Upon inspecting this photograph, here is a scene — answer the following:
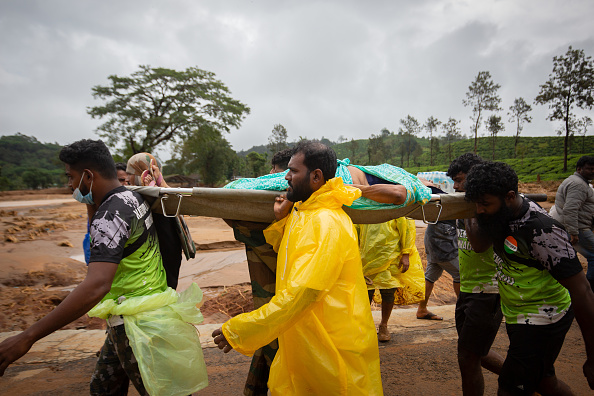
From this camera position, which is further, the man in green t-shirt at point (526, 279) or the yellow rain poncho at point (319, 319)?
the man in green t-shirt at point (526, 279)

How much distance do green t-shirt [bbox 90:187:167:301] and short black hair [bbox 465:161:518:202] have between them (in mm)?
2030

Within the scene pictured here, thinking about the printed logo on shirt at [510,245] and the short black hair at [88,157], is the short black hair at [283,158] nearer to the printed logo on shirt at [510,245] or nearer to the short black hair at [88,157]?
the short black hair at [88,157]

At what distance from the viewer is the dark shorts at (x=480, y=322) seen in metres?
2.40

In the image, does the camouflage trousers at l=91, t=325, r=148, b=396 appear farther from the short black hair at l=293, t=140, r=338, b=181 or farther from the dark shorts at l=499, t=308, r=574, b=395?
the dark shorts at l=499, t=308, r=574, b=395

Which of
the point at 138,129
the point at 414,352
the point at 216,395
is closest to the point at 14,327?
the point at 216,395

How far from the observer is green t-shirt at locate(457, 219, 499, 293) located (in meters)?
2.48

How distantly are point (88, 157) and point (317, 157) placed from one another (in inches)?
52.2

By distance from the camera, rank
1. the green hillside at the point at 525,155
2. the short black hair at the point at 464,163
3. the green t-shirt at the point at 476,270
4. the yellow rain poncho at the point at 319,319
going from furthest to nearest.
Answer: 1. the green hillside at the point at 525,155
2. the short black hair at the point at 464,163
3. the green t-shirt at the point at 476,270
4. the yellow rain poncho at the point at 319,319

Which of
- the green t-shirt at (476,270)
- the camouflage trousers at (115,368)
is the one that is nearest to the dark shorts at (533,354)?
the green t-shirt at (476,270)

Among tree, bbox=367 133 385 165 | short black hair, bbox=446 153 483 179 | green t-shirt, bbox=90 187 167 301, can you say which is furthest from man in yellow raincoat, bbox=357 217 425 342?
tree, bbox=367 133 385 165

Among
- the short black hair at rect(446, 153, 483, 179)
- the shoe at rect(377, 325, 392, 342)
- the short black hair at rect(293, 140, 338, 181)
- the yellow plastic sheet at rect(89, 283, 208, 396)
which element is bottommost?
the shoe at rect(377, 325, 392, 342)

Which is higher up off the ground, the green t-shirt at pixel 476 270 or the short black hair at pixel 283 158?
the short black hair at pixel 283 158

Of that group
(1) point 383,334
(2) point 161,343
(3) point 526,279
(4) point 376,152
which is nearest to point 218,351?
(2) point 161,343

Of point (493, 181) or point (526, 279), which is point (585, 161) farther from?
point (493, 181)
